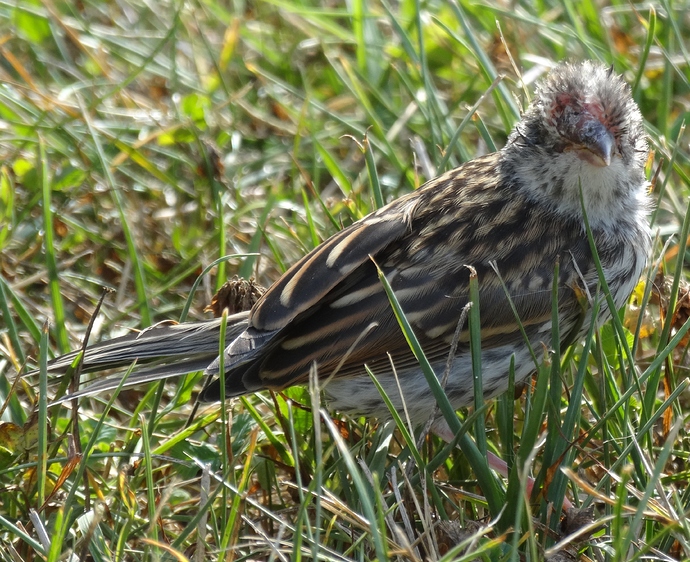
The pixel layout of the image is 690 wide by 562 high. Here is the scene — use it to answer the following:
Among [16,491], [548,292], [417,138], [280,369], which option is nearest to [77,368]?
[16,491]

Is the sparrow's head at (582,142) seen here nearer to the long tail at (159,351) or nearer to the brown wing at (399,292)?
the brown wing at (399,292)

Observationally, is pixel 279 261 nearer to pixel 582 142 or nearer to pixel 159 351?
pixel 159 351

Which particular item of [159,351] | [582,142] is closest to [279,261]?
[159,351]

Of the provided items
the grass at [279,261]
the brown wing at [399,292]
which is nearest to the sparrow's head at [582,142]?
the brown wing at [399,292]

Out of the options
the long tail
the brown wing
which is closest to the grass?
the long tail

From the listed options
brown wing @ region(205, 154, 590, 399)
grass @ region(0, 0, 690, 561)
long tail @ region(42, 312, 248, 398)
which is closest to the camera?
grass @ region(0, 0, 690, 561)

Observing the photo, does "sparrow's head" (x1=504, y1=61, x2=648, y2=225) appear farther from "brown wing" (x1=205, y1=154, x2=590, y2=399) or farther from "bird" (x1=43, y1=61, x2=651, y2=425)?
"brown wing" (x1=205, y1=154, x2=590, y2=399)
